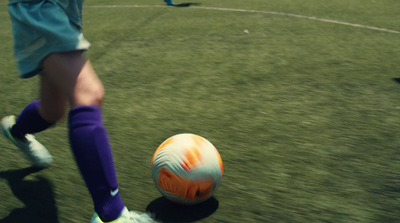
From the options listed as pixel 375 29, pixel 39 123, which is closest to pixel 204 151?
pixel 39 123

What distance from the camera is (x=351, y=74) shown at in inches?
175

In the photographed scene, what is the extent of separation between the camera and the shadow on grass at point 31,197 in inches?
90.1

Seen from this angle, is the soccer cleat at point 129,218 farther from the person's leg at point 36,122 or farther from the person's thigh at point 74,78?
the person's leg at point 36,122

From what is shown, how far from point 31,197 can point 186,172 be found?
88cm

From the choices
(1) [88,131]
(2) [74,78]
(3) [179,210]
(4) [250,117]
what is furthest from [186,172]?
A: (4) [250,117]

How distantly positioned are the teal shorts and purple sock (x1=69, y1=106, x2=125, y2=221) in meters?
0.30

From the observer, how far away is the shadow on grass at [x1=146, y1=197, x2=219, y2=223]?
225cm

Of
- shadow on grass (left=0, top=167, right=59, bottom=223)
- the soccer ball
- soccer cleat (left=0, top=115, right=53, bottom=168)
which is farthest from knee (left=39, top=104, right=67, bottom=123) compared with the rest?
the soccer ball

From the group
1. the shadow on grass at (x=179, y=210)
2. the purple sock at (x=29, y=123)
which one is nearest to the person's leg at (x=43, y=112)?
the purple sock at (x=29, y=123)

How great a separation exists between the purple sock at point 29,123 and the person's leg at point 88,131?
667 mm

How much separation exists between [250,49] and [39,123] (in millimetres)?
3208

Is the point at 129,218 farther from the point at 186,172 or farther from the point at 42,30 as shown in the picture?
the point at 42,30

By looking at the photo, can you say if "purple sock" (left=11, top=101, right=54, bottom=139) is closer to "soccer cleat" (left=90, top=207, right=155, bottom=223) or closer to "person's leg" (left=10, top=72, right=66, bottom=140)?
"person's leg" (left=10, top=72, right=66, bottom=140)

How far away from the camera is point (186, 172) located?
7.33ft
